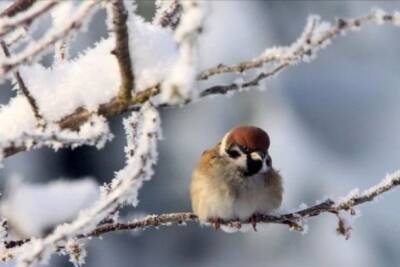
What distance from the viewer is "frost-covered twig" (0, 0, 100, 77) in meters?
1.07

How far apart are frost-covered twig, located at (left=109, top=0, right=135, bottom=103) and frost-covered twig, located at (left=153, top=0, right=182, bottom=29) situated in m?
0.28

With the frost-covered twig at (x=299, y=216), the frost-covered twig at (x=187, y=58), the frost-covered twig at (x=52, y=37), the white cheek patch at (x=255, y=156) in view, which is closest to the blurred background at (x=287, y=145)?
the white cheek patch at (x=255, y=156)

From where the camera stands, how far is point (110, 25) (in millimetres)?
1195

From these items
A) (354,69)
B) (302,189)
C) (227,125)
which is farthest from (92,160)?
(354,69)

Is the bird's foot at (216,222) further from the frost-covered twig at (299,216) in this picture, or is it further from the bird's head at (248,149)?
the frost-covered twig at (299,216)

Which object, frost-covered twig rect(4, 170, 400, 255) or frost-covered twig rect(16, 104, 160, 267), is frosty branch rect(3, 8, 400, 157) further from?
frost-covered twig rect(4, 170, 400, 255)

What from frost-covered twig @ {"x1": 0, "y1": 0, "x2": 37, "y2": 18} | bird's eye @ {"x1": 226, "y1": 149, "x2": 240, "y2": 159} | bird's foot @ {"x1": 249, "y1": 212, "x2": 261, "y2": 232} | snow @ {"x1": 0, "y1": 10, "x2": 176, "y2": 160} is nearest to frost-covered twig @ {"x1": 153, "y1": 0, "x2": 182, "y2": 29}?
snow @ {"x1": 0, "y1": 10, "x2": 176, "y2": 160}

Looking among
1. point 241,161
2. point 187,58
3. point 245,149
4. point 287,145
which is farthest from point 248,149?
point 287,145

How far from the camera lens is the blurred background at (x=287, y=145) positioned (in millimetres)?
→ 7734

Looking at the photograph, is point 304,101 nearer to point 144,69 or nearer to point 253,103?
point 253,103

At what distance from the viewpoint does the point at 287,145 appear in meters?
8.71

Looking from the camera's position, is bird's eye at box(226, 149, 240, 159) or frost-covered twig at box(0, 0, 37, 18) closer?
frost-covered twig at box(0, 0, 37, 18)

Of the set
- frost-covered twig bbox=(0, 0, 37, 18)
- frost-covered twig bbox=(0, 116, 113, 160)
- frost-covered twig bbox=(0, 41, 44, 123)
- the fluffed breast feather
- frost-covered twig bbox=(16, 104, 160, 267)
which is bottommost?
frost-covered twig bbox=(16, 104, 160, 267)

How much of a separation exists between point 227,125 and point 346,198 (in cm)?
644
